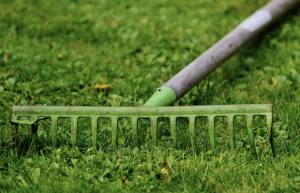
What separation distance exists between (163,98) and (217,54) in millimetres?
696

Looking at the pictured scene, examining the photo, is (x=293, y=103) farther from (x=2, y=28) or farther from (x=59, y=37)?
(x=2, y=28)

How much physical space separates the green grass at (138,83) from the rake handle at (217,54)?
0.23m

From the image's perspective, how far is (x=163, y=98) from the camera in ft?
6.92

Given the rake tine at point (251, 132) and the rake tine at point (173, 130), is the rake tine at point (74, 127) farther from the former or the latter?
the rake tine at point (251, 132)

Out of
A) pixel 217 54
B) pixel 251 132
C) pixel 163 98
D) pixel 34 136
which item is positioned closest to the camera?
pixel 251 132

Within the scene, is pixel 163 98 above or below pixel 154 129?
above

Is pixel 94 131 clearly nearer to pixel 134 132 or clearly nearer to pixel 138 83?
pixel 134 132

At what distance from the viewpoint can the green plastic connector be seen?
2.08 m

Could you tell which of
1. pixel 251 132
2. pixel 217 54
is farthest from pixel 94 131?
pixel 217 54

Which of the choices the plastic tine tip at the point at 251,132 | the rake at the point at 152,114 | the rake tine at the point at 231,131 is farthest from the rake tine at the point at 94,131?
the plastic tine tip at the point at 251,132

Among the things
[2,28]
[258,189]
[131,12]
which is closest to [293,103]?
[258,189]

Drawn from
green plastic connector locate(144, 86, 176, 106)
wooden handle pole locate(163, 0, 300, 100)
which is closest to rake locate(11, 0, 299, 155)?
green plastic connector locate(144, 86, 176, 106)

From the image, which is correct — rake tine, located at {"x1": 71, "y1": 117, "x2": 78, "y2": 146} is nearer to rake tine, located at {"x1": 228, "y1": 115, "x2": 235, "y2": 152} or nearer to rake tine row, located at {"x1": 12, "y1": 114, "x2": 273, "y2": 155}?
rake tine row, located at {"x1": 12, "y1": 114, "x2": 273, "y2": 155}

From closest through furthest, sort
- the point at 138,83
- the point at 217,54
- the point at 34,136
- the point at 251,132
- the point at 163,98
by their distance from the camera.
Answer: the point at 251,132, the point at 34,136, the point at 163,98, the point at 217,54, the point at 138,83
